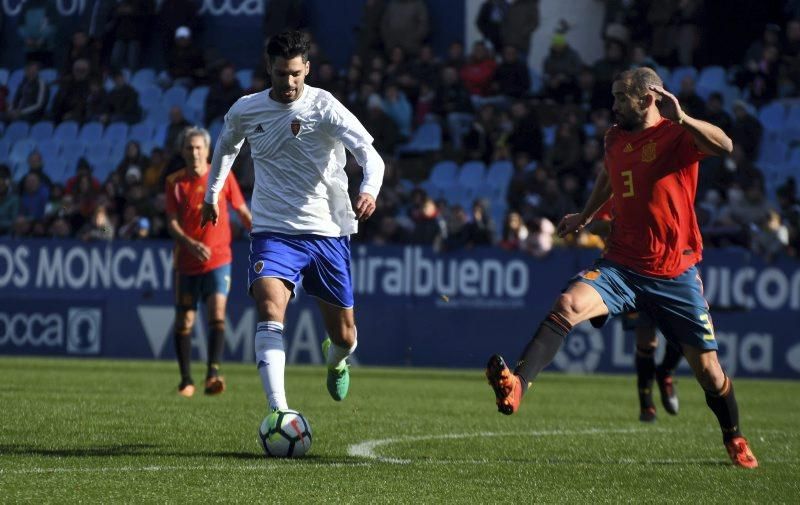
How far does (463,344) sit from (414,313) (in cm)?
82

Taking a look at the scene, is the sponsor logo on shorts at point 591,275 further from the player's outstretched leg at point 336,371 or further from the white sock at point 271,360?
the player's outstretched leg at point 336,371

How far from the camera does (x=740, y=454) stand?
27.0 ft

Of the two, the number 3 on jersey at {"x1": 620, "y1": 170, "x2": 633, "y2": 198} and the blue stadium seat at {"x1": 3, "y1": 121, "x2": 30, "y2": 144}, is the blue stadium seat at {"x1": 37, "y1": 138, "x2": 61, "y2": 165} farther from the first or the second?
the number 3 on jersey at {"x1": 620, "y1": 170, "x2": 633, "y2": 198}

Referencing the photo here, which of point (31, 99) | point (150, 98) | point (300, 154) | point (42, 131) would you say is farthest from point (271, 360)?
point (31, 99)

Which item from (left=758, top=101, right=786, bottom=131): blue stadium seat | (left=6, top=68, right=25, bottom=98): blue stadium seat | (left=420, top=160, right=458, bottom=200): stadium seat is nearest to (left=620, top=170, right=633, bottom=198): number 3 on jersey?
(left=758, top=101, right=786, bottom=131): blue stadium seat

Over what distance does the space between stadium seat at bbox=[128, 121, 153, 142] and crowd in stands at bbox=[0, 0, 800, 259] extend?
0.11 feet

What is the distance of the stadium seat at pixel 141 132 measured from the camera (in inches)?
1067

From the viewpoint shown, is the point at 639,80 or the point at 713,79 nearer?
the point at 639,80

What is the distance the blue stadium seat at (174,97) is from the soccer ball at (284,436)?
2015cm

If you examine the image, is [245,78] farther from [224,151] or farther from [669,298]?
[669,298]

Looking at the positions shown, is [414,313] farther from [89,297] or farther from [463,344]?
[89,297]

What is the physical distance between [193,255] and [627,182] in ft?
18.6

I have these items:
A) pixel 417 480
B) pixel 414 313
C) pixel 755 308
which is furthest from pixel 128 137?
pixel 417 480

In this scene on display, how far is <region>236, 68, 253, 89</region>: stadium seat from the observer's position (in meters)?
27.1
